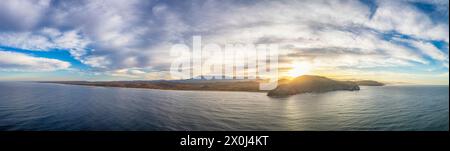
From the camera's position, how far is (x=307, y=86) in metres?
75.2

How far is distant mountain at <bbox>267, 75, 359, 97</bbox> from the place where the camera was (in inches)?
2172

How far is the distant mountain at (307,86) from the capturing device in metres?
55.2

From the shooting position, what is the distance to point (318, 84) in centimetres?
8344

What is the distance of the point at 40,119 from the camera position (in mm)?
19438
